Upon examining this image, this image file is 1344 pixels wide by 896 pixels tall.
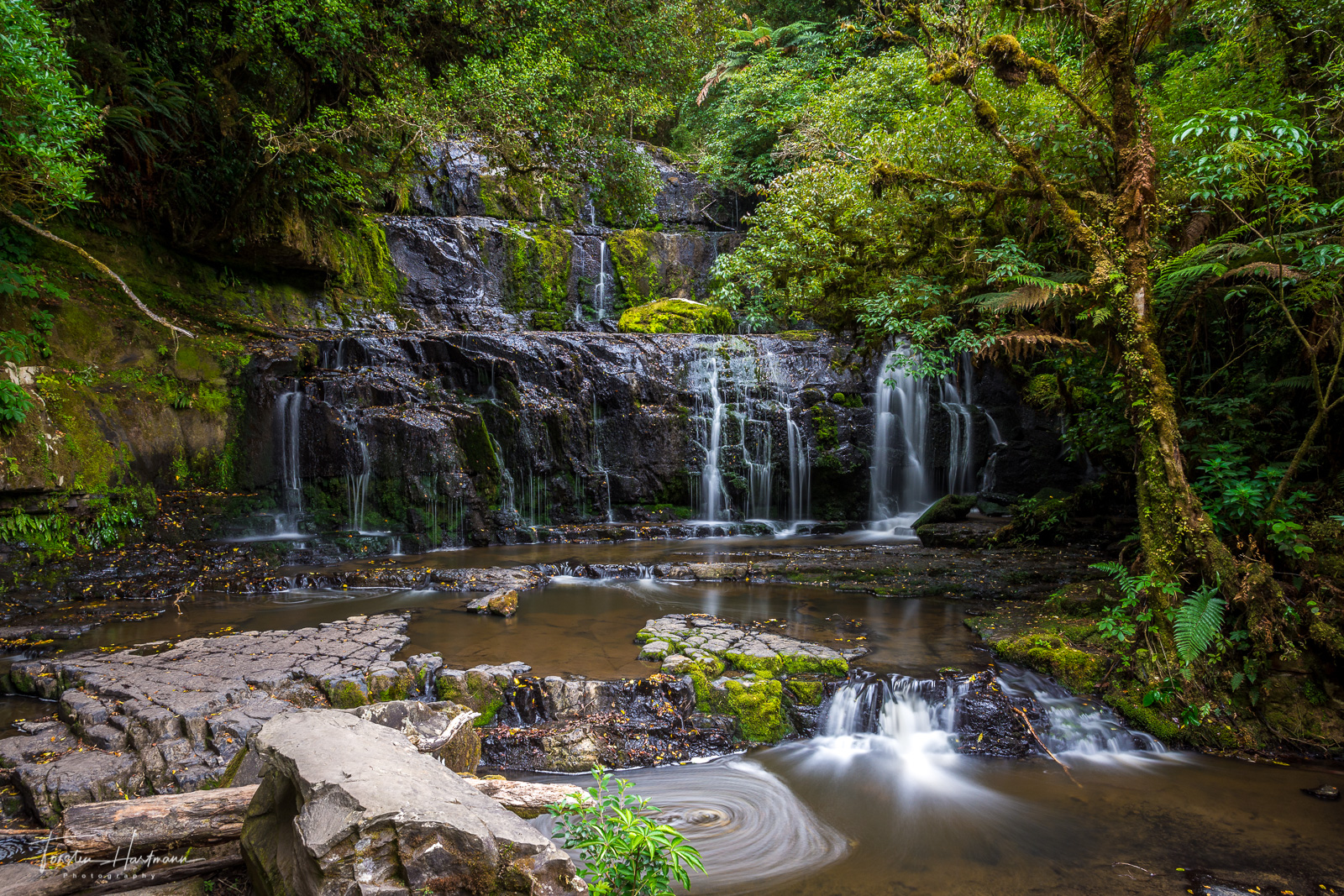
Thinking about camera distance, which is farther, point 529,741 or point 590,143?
point 590,143

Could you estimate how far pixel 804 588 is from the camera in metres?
7.69

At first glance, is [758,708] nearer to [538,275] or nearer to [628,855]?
[628,855]

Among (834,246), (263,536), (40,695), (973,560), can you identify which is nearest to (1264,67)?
(834,246)

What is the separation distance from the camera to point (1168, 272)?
5148mm

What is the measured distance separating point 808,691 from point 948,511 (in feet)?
23.3

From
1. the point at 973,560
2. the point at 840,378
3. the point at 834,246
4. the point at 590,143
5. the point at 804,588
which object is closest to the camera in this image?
the point at 804,588

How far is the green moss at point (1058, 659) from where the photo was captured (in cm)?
475

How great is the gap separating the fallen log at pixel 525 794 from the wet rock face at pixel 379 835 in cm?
40

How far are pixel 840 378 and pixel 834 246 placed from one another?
4638 millimetres

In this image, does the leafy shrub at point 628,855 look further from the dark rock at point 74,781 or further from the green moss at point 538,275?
the green moss at point 538,275

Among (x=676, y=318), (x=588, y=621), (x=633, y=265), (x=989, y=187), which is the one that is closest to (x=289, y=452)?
(x=588, y=621)

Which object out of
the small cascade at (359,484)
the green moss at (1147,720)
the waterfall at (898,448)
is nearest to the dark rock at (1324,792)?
the green moss at (1147,720)

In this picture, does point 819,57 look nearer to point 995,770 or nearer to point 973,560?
point 973,560

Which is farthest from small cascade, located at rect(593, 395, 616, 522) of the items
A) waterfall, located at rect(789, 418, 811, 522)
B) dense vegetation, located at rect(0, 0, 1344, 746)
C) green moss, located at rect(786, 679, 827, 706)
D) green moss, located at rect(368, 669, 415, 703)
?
green moss, located at rect(786, 679, 827, 706)
